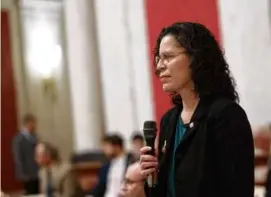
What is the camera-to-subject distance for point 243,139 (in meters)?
1.89

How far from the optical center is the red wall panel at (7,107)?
1116 centimetres

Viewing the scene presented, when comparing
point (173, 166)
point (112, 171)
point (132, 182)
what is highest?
point (173, 166)

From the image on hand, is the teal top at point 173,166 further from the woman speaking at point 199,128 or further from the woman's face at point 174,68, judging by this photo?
the woman's face at point 174,68

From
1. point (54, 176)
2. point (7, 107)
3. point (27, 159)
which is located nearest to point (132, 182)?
point (54, 176)

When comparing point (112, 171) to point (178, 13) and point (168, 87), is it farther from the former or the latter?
point (168, 87)

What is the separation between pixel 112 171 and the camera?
5.60m

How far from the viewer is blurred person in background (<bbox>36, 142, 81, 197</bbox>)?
6359 millimetres

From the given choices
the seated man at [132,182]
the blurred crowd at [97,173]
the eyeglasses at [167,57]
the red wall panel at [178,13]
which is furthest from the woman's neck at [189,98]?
the red wall panel at [178,13]

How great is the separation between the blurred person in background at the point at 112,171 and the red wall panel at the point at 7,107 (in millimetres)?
5643

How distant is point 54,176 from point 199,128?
15.7 ft

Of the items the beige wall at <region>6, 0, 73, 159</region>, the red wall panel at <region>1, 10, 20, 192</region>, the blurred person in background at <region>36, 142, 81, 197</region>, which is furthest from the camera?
the beige wall at <region>6, 0, 73, 159</region>

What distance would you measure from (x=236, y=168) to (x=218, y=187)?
8 centimetres

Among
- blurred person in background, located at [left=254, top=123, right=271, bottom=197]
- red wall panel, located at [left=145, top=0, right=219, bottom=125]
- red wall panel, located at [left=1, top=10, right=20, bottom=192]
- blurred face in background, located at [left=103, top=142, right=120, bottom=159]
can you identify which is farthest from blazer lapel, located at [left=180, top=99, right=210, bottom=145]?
red wall panel, located at [left=1, top=10, right=20, bottom=192]

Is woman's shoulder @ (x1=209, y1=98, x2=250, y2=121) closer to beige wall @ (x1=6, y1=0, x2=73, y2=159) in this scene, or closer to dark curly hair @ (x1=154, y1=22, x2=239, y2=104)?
dark curly hair @ (x1=154, y1=22, x2=239, y2=104)
